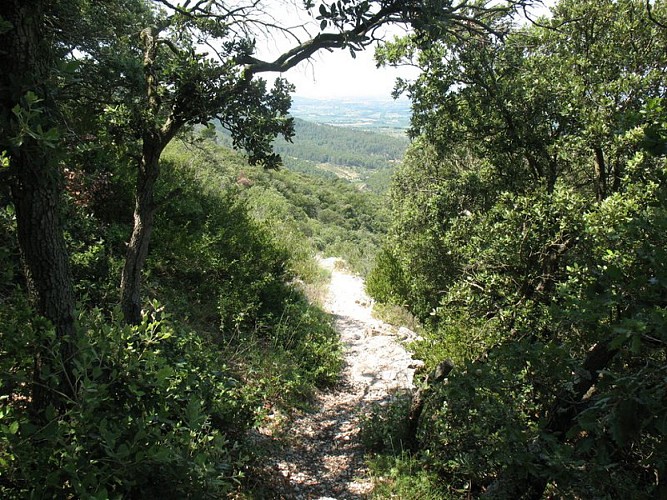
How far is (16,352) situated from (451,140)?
5555 mm

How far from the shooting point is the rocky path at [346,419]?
406 centimetres

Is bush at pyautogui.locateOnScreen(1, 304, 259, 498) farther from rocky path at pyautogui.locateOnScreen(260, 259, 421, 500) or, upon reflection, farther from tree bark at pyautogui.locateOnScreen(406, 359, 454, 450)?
tree bark at pyautogui.locateOnScreen(406, 359, 454, 450)

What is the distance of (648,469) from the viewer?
310cm

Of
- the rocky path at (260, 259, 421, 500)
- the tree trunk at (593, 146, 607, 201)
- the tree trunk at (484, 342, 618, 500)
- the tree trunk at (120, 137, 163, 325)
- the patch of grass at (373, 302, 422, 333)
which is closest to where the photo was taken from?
the tree trunk at (484, 342, 618, 500)

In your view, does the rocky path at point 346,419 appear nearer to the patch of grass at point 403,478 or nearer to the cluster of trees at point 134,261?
the patch of grass at point 403,478

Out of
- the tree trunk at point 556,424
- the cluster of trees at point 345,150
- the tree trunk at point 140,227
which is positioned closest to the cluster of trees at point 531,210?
the tree trunk at point 556,424

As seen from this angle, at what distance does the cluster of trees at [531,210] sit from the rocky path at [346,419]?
775 mm

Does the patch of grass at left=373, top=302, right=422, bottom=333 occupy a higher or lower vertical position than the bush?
lower

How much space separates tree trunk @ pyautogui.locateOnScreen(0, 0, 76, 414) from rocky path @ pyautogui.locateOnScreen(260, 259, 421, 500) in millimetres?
2470

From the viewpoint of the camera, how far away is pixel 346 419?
5402 mm

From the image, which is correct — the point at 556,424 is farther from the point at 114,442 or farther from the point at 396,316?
the point at 396,316

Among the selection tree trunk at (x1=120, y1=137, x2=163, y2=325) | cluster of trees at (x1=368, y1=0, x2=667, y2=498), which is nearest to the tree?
tree trunk at (x1=120, y1=137, x2=163, y2=325)

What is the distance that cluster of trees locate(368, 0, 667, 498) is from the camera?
298 centimetres

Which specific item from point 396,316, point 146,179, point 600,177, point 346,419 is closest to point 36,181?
point 146,179
